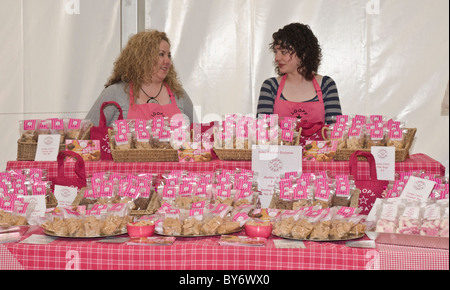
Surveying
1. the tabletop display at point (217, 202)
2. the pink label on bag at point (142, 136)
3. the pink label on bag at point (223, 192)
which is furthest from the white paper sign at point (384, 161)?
the pink label on bag at point (142, 136)

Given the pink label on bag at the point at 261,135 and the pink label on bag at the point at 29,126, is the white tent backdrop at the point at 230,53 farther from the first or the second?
the pink label on bag at the point at 261,135

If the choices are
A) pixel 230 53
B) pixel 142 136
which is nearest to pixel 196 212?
pixel 142 136

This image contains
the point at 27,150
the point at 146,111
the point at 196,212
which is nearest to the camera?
the point at 196,212

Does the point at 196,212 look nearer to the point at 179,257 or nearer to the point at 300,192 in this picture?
the point at 179,257

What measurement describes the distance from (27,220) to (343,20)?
2.99 meters

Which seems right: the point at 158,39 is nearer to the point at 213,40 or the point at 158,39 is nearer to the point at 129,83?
the point at 129,83

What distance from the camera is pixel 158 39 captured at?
12.7 ft

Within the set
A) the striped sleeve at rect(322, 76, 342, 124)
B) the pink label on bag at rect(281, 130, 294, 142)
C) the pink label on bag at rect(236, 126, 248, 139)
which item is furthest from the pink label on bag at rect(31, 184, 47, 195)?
the striped sleeve at rect(322, 76, 342, 124)

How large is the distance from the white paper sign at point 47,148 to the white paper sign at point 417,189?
5.42 feet

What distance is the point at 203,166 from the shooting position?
8.63 ft

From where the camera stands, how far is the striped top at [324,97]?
149 inches

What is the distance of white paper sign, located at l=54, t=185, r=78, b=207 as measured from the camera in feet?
8.32

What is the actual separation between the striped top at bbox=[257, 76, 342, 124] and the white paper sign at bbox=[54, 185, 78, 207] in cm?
159

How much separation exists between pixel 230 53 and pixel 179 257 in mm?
2886
